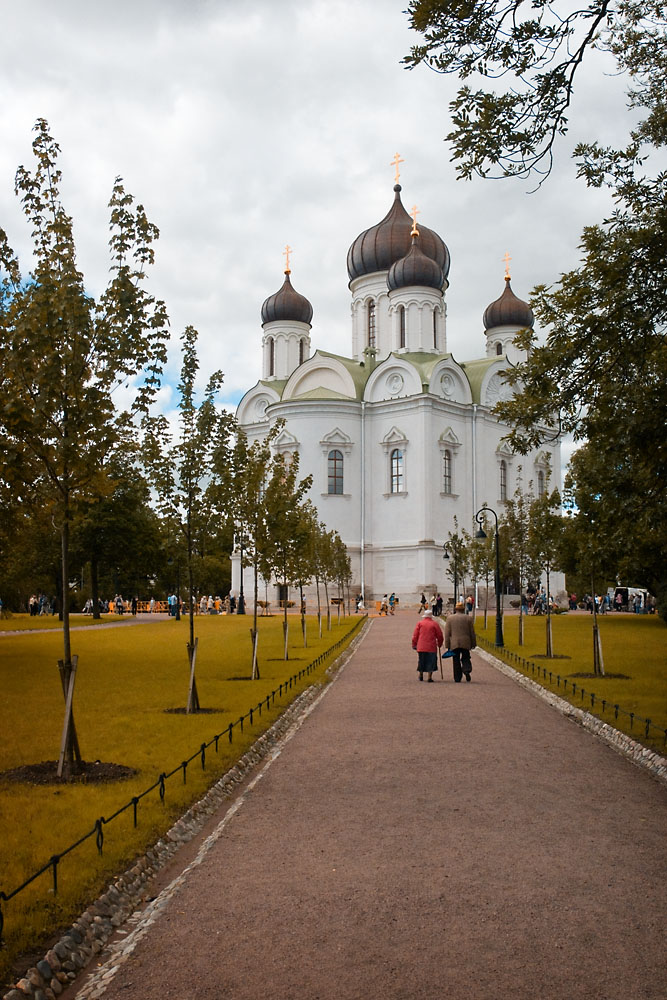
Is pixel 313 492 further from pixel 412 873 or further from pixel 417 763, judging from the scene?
pixel 412 873

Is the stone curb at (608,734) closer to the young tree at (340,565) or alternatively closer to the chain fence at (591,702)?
the chain fence at (591,702)

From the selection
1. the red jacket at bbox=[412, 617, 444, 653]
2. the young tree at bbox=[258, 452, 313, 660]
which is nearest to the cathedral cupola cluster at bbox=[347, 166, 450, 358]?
the young tree at bbox=[258, 452, 313, 660]

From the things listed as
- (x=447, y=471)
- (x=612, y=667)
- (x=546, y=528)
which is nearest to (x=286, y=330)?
(x=447, y=471)

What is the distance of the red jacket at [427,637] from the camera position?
19.1 m

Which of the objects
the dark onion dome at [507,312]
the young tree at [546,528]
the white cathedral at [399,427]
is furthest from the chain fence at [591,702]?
the dark onion dome at [507,312]

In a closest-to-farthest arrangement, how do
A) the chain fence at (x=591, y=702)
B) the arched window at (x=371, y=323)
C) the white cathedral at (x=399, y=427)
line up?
1. the chain fence at (x=591, y=702)
2. the white cathedral at (x=399, y=427)
3. the arched window at (x=371, y=323)

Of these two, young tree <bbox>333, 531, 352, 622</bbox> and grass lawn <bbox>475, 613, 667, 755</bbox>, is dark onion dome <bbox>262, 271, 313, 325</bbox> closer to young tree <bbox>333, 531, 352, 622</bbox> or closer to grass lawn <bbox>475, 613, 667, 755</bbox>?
young tree <bbox>333, 531, 352, 622</bbox>

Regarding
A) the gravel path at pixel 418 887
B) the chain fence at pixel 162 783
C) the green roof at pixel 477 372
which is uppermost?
the green roof at pixel 477 372

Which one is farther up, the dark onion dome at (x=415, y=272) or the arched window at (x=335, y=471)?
the dark onion dome at (x=415, y=272)

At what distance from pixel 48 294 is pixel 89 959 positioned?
22.6ft

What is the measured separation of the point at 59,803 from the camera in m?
8.23

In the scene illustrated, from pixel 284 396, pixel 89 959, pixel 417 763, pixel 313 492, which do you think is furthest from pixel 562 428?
pixel 284 396

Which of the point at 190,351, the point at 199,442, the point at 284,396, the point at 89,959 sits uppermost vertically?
the point at 284,396

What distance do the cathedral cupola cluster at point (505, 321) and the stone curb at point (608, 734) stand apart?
5543 centimetres
